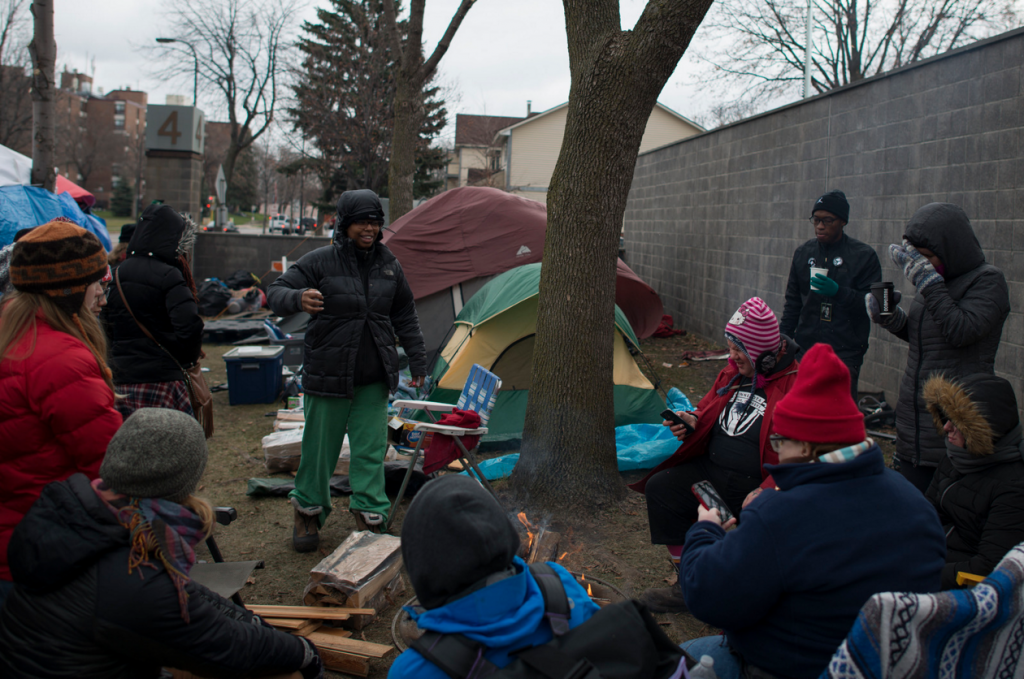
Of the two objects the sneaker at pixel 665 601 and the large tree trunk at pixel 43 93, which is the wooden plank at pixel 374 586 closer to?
the sneaker at pixel 665 601

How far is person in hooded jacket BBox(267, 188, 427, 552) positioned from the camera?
3814 millimetres

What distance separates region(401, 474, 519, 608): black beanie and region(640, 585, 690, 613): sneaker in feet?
6.41

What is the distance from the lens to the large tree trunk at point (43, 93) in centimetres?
532

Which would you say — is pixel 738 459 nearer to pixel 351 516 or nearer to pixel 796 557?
pixel 796 557

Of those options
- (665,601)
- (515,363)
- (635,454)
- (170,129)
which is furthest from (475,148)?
(665,601)

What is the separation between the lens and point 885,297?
363 centimetres

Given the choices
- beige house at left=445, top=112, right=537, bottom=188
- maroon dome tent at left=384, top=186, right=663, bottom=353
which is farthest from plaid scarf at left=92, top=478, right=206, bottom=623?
beige house at left=445, top=112, right=537, bottom=188

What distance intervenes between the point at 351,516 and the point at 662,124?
34322 millimetres

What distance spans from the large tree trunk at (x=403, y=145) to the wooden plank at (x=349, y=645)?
26.0 ft

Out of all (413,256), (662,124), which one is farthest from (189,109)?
(662,124)

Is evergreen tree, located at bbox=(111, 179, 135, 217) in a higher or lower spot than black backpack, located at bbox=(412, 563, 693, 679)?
higher

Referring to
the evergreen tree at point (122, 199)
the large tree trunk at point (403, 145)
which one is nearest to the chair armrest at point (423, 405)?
the large tree trunk at point (403, 145)

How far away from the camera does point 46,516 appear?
5.80ft

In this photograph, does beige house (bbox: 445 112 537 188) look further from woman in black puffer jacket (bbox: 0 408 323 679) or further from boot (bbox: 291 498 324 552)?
woman in black puffer jacket (bbox: 0 408 323 679)
